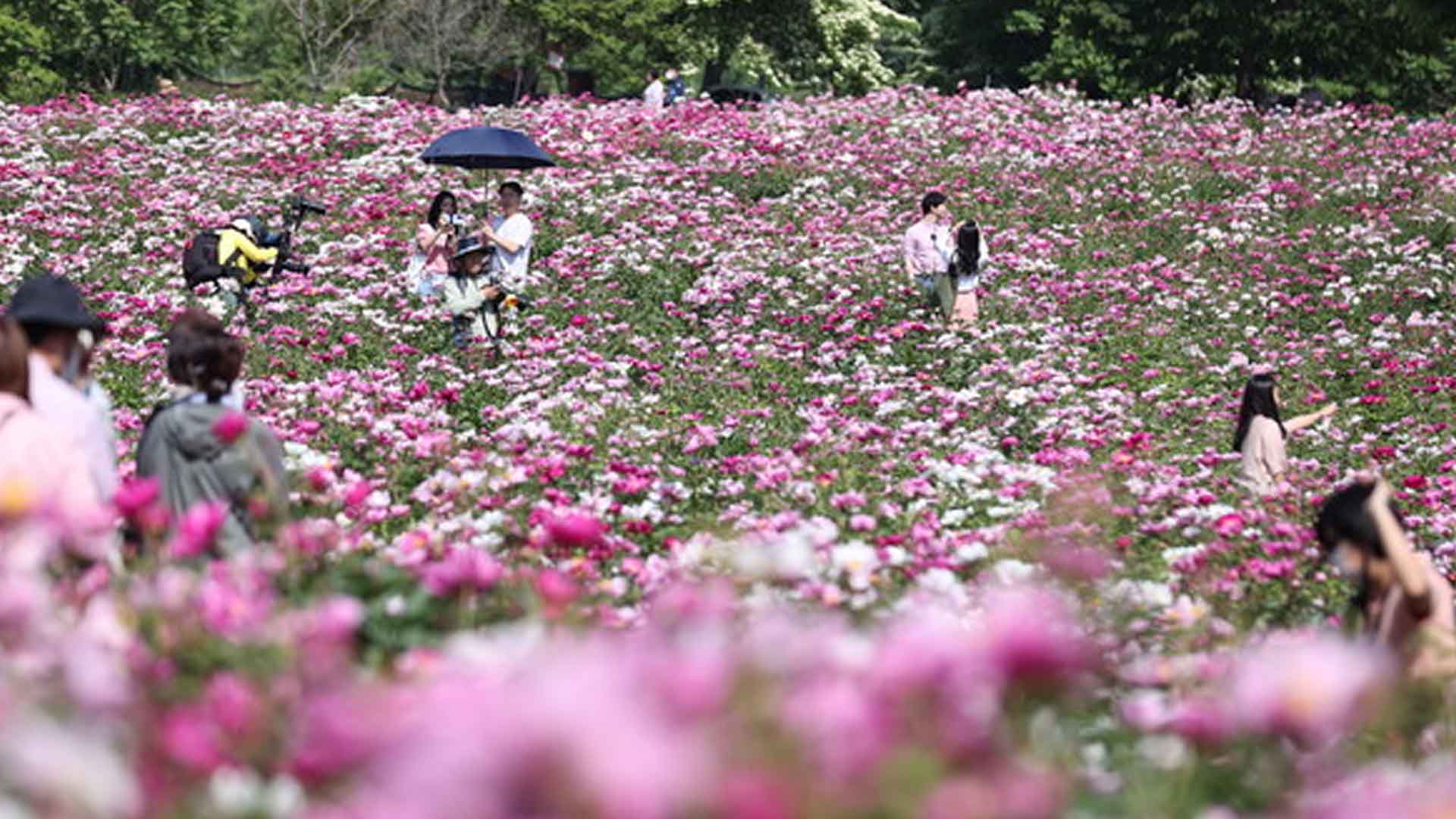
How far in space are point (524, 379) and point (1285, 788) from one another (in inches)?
318

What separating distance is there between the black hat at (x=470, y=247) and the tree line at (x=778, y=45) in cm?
1642

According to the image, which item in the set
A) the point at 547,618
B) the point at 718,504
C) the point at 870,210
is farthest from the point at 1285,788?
the point at 870,210

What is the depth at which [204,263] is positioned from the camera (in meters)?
11.6

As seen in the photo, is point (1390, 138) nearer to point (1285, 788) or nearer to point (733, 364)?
point (733, 364)

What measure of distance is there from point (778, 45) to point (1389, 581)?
3196 cm

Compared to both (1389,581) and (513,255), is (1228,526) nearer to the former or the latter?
(1389,581)

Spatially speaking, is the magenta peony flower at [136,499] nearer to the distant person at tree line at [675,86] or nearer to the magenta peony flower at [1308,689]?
the magenta peony flower at [1308,689]

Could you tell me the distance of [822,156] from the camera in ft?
61.7

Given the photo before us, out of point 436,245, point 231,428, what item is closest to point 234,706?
point 231,428

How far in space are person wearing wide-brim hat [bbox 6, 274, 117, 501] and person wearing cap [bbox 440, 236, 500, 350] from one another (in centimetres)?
604

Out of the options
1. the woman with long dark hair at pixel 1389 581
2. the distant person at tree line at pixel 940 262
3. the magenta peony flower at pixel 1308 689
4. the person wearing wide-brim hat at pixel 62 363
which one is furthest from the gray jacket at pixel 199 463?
the distant person at tree line at pixel 940 262

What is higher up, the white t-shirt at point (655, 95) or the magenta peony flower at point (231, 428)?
the white t-shirt at point (655, 95)

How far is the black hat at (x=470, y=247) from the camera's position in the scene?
438 inches

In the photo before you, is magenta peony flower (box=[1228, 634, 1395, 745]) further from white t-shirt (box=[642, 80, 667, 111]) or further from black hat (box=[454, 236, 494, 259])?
white t-shirt (box=[642, 80, 667, 111])
